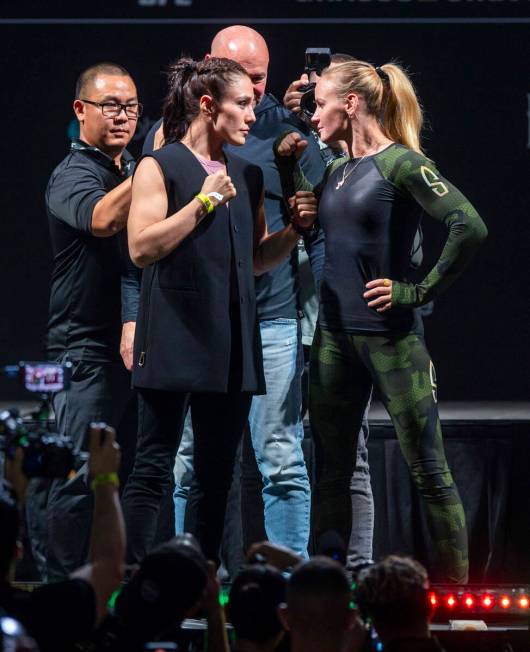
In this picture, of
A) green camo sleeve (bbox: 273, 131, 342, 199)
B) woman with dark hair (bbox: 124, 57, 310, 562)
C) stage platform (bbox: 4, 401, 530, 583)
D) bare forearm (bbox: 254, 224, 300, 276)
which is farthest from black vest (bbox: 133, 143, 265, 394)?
stage platform (bbox: 4, 401, 530, 583)

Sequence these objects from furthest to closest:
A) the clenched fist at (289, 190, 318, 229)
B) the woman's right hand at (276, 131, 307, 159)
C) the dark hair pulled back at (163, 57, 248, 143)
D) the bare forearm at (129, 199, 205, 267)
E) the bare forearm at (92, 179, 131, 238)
Result: the bare forearm at (92, 179, 131, 238) < the woman's right hand at (276, 131, 307, 159) < the clenched fist at (289, 190, 318, 229) < the dark hair pulled back at (163, 57, 248, 143) < the bare forearm at (129, 199, 205, 267)

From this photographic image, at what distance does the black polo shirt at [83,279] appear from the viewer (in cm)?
418

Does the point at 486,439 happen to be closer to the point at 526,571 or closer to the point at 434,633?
the point at 526,571

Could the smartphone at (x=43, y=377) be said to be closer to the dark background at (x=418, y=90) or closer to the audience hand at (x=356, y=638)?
the audience hand at (x=356, y=638)

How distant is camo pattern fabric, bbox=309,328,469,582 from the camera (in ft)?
12.1

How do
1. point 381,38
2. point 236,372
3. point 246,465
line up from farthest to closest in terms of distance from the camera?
point 381,38 < point 246,465 < point 236,372

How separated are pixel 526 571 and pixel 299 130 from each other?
193 cm

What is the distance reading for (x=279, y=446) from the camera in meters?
4.11

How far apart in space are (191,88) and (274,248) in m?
0.53

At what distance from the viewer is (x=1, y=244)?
5797 millimetres

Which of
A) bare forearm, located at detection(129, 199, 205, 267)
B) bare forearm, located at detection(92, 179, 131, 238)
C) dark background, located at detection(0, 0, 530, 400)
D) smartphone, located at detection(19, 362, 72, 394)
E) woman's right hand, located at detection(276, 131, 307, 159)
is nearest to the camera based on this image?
smartphone, located at detection(19, 362, 72, 394)

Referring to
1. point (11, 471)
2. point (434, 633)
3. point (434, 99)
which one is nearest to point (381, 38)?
point (434, 99)

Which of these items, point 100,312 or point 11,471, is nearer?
point 11,471

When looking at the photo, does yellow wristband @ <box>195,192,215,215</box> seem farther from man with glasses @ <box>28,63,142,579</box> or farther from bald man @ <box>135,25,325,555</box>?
man with glasses @ <box>28,63,142,579</box>
